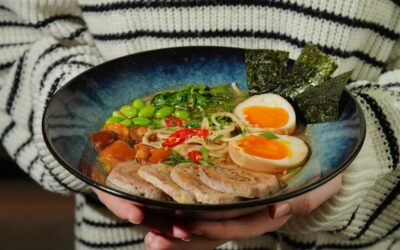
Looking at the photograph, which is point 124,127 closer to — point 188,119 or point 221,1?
point 188,119

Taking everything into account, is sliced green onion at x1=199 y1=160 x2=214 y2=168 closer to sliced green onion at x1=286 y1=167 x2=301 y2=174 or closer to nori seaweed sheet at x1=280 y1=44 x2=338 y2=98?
sliced green onion at x1=286 y1=167 x2=301 y2=174

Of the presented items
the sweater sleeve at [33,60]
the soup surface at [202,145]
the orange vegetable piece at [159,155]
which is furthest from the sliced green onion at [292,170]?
the sweater sleeve at [33,60]

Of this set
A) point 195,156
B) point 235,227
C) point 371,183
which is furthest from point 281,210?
point 371,183

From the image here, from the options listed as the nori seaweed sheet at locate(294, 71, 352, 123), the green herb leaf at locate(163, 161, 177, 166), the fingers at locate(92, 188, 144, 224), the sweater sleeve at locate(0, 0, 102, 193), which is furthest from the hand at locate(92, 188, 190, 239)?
the sweater sleeve at locate(0, 0, 102, 193)

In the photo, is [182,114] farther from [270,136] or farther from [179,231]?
[179,231]

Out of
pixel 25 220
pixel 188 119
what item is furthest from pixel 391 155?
pixel 25 220

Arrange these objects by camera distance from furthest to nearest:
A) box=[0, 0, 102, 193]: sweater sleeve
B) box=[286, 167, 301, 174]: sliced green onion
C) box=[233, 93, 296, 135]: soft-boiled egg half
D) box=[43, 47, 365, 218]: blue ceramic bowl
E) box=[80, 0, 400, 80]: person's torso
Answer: box=[0, 0, 102, 193]: sweater sleeve → box=[80, 0, 400, 80]: person's torso → box=[233, 93, 296, 135]: soft-boiled egg half → box=[286, 167, 301, 174]: sliced green onion → box=[43, 47, 365, 218]: blue ceramic bowl
